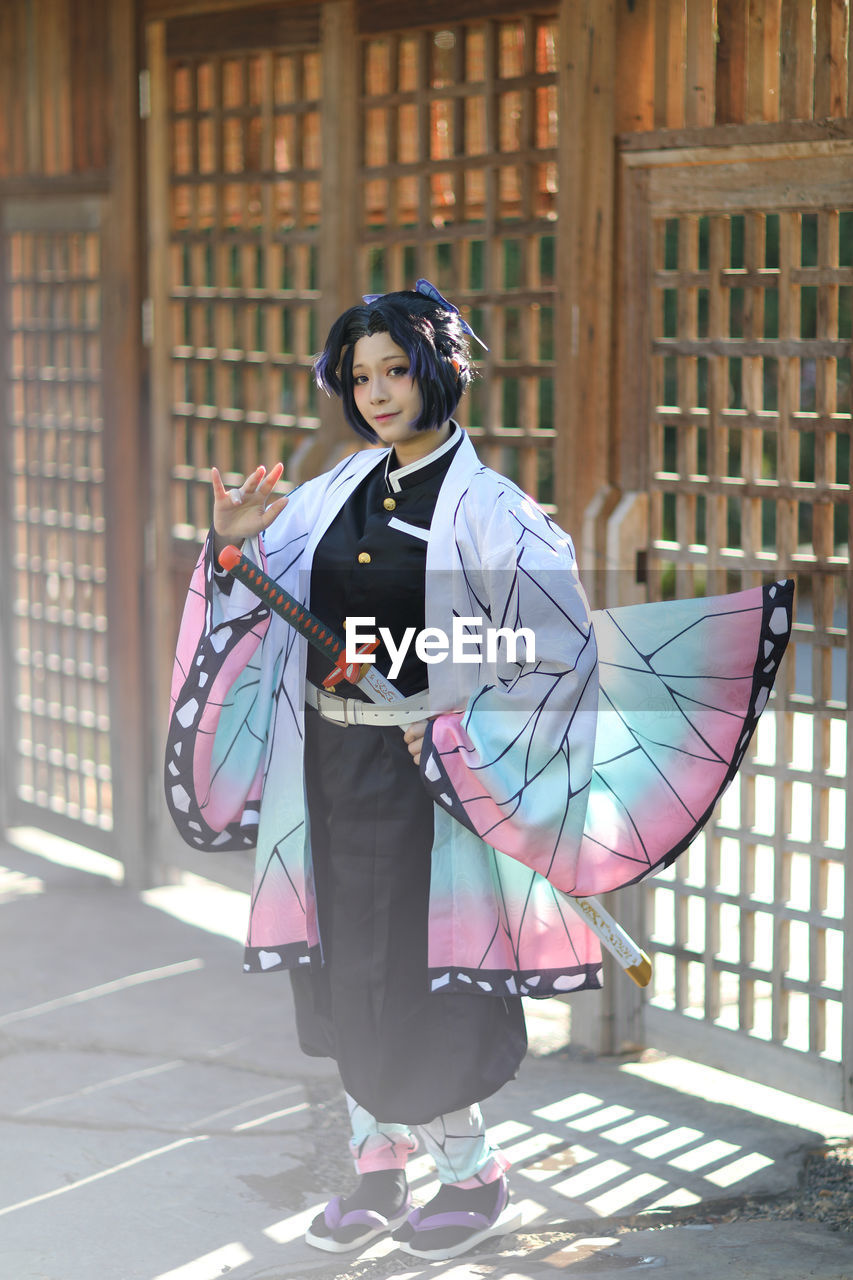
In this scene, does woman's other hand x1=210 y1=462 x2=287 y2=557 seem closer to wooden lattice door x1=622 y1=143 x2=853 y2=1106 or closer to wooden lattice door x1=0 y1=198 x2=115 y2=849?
wooden lattice door x1=622 y1=143 x2=853 y2=1106

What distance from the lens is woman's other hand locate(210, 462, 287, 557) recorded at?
2.84 m

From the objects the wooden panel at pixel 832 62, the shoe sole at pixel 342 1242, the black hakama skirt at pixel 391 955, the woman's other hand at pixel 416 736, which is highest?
the wooden panel at pixel 832 62

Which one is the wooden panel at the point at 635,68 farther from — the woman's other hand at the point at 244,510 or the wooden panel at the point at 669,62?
the woman's other hand at the point at 244,510

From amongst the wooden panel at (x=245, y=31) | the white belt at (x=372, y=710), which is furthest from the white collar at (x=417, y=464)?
the wooden panel at (x=245, y=31)

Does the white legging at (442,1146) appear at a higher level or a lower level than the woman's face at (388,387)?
lower

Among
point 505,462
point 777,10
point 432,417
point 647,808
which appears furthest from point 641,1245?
point 505,462

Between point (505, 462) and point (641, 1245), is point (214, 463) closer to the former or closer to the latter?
point (641, 1245)

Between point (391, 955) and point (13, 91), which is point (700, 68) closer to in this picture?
point (391, 955)

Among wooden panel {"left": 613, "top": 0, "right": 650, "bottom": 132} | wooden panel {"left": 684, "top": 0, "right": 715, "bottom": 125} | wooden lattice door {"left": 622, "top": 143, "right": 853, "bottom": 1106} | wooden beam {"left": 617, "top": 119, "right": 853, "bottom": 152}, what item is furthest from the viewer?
wooden panel {"left": 613, "top": 0, "right": 650, "bottom": 132}

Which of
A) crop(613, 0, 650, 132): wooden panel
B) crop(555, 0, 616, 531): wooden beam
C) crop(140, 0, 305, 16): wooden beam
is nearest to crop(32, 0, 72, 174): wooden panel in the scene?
crop(140, 0, 305, 16): wooden beam

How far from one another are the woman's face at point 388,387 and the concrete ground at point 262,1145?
1.56m

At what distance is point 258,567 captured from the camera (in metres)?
2.83

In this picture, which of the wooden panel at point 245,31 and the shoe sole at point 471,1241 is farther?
the wooden panel at point 245,31

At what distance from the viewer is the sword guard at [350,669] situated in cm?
279
